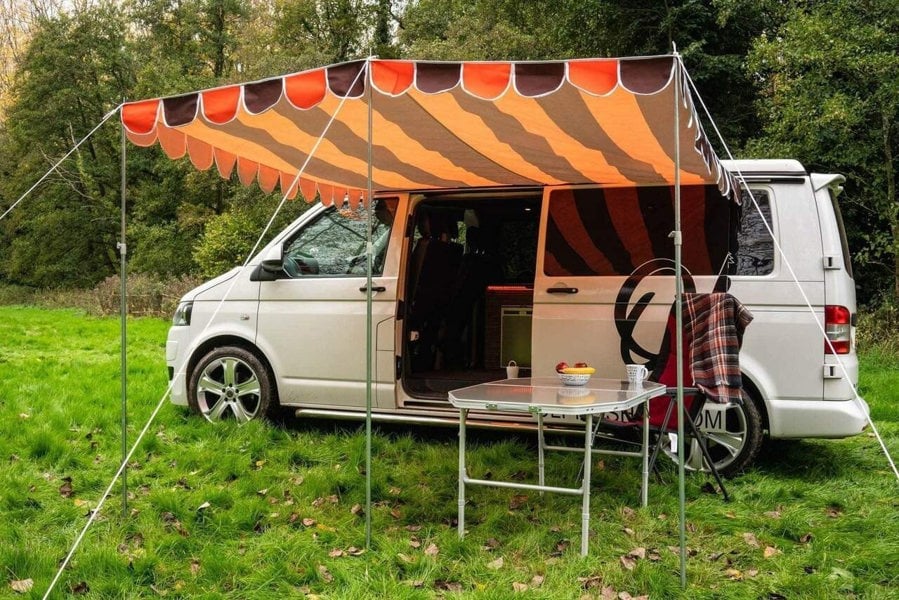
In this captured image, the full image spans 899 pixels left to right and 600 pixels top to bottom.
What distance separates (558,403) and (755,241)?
2.18 m

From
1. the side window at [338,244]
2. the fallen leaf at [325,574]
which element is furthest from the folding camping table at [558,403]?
the side window at [338,244]

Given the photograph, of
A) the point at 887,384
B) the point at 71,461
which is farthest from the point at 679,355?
the point at 887,384

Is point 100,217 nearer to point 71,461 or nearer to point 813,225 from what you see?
point 71,461

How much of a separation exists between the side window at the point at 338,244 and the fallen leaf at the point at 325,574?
2540 millimetres

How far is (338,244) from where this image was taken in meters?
5.89

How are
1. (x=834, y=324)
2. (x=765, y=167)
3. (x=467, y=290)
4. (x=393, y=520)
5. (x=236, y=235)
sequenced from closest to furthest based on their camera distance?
(x=393, y=520) → (x=834, y=324) → (x=765, y=167) → (x=467, y=290) → (x=236, y=235)

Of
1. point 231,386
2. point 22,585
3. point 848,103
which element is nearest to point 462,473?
point 22,585

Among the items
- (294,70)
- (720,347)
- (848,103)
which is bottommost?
(720,347)

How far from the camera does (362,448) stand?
5.43m

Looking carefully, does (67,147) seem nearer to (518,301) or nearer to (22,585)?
(518,301)

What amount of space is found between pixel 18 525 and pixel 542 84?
3454 mm

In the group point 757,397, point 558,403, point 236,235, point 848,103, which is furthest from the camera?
point 236,235

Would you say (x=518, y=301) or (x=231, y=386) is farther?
(x=518, y=301)

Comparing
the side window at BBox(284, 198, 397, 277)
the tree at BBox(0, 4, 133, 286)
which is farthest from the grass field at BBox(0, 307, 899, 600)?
the tree at BBox(0, 4, 133, 286)
